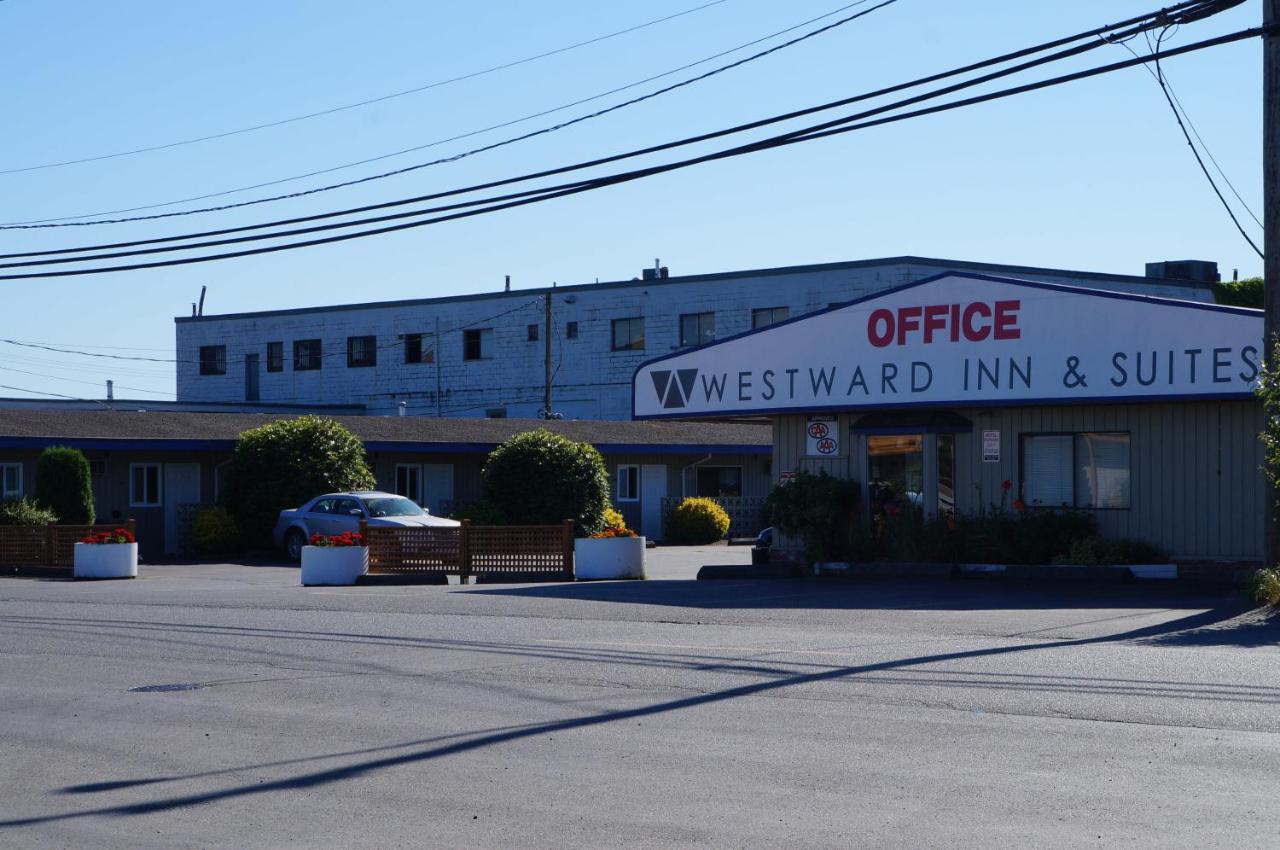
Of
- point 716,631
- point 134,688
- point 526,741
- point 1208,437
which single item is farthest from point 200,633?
point 1208,437

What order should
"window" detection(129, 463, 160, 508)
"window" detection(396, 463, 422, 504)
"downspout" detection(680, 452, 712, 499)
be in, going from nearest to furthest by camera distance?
1. "window" detection(129, 463, 160, 508)
2. "window" detection(396, 463, 422, 504)
3. "downspout" detection(680, 452, 712, 499)

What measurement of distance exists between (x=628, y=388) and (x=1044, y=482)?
32.7m

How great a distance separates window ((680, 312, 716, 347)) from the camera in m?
55.8

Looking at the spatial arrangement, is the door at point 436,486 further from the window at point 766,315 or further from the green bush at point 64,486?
the window at point 766,315

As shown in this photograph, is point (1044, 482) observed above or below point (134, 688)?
above

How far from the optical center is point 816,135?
18172mm

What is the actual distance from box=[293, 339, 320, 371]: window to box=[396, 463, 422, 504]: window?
2389 cm

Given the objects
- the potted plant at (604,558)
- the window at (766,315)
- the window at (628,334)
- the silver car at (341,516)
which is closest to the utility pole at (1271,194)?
the potted plant at (604,558)

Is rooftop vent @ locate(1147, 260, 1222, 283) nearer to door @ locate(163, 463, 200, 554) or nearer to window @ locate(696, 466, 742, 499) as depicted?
window @ locate(696, 466, 742, 499)

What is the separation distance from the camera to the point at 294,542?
3475cm

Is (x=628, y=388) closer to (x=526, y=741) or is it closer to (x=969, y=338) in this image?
(x=969, y=338)

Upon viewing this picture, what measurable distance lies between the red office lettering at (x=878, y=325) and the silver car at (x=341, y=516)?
34.1ft

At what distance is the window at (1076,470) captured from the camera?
79.0 ft

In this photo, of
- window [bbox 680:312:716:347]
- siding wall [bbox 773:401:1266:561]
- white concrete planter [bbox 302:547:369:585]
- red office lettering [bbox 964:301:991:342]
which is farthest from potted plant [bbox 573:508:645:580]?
window [bbox 680:312:716:347]
